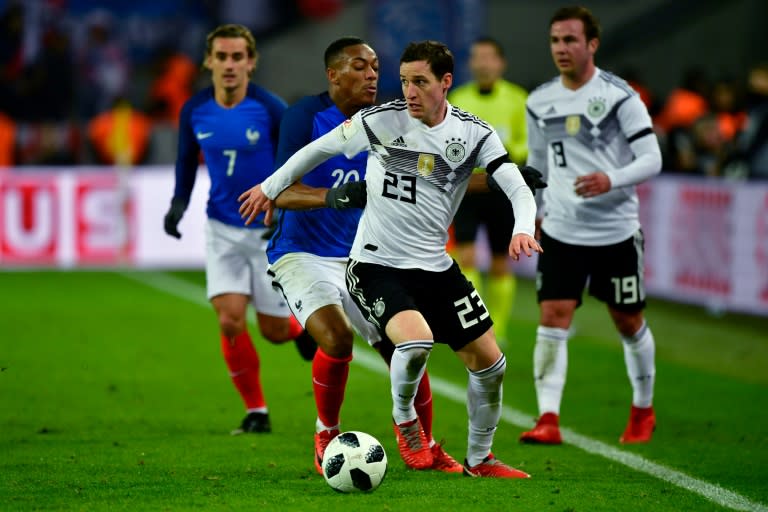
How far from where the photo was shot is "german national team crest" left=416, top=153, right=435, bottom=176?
6.49 metres

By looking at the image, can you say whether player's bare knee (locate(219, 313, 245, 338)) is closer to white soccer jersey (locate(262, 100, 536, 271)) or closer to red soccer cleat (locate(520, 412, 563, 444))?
red soccer cleat (locate(520, 412, 563, 444))

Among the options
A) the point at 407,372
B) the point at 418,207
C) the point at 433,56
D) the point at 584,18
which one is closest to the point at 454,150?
the point at 418,207

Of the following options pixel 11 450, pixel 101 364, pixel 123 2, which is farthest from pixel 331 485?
pixel 123 2

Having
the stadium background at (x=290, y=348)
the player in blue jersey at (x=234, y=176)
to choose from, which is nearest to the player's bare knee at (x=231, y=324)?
the player in blue jersey at (x=234, y=176)

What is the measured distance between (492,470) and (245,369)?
6.95 feet

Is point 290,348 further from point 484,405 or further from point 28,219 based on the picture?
point 28,219

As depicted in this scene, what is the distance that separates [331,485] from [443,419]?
2566mm

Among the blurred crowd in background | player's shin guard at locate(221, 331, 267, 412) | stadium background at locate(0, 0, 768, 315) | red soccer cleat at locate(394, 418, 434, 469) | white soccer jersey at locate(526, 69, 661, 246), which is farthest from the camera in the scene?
the blurred crowd in background

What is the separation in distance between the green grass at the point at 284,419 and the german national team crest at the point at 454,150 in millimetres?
1483

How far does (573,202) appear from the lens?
26.7ft

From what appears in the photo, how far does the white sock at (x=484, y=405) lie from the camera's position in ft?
21.8

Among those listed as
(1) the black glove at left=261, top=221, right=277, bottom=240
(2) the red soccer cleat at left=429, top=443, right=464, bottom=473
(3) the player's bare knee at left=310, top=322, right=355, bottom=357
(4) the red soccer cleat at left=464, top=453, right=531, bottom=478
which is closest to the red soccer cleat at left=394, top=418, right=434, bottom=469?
(2) the red soccer cleat at left=429, top=443, right=464, bottom=473

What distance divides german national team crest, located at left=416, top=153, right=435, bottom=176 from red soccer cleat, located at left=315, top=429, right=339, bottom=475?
146cm

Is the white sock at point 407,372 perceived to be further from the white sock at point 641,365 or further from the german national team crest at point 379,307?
the white sock at point 641,365
